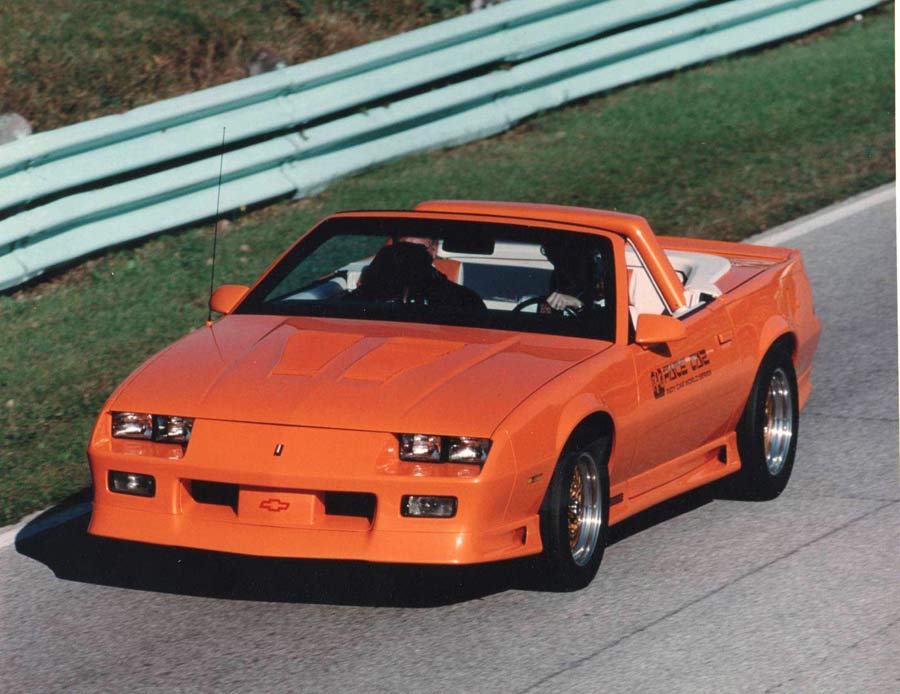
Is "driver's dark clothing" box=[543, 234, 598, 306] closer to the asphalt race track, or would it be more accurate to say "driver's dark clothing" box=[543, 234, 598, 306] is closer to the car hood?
the car hood

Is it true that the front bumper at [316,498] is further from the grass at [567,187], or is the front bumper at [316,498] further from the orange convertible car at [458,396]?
the grass at [567,187]

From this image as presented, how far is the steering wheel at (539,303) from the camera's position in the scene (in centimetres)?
762

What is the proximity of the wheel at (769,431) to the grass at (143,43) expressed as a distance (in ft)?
23.7

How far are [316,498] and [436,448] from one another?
1.53 ft

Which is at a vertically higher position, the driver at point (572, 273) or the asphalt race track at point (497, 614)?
the driver at point (572, 273)

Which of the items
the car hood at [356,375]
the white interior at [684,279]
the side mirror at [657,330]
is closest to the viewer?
the car hood at [356,375]

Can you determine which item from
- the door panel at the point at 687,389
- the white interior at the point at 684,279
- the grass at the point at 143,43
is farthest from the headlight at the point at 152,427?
the grass at the point at 143,43

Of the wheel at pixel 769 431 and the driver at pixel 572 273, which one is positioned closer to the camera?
the driver at pixel 572 273

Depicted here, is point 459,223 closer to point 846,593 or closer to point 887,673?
point 846,593

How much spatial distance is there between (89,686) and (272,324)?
2.07 m

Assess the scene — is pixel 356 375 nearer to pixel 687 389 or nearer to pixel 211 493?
pixel 211 493

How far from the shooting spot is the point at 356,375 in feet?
22.5

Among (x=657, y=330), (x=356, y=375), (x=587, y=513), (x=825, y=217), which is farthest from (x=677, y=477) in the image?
(x=825, y=217)

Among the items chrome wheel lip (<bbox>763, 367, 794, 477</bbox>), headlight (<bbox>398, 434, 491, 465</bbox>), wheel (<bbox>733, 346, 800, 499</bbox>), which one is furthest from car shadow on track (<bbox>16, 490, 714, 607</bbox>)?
chrome wheel lip (<bbox>763, 367, 794, 477</bbox>)
